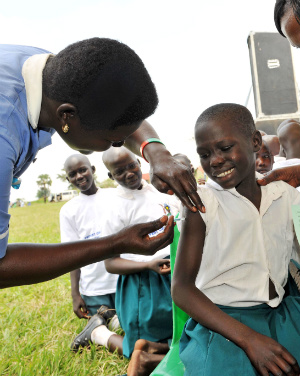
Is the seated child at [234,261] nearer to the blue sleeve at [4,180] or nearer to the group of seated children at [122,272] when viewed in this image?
the group of seated children at [122,272]

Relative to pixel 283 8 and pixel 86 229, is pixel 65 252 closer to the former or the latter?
pixel 283 8

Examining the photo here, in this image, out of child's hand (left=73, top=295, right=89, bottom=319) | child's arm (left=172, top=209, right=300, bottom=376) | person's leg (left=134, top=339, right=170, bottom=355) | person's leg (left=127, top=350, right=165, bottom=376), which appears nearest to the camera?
child's arm (left=172, top=209, right=300, bottom=376)

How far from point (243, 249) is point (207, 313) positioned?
294 millimetres

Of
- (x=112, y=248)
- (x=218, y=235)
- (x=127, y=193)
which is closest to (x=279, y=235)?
(x=218, y=235)

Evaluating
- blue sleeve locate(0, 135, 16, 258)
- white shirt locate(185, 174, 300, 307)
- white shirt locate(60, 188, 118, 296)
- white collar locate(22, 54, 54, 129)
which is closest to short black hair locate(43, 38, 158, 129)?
white collar locate(22, 54, 54, 129)

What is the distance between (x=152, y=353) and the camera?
78.3 inches

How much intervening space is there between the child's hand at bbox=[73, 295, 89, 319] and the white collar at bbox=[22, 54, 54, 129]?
A: 2146mm

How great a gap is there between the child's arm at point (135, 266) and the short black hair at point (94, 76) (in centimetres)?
111

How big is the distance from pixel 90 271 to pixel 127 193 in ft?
2.89

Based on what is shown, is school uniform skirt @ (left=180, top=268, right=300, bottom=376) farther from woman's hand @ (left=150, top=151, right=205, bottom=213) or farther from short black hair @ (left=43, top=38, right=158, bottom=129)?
short black hair @ (left=43, top=38, right=158, bottom=129)

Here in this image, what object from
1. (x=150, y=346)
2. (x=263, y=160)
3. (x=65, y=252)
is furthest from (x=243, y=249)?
(x=263, y=160)

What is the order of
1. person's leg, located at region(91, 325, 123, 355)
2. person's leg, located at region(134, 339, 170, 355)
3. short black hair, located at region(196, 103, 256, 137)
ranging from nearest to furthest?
1. short black hair, located at region(196, 103, 256, 137)
2. person's leg, located at region(134, 339, 170, 355)
3. person's leg, located at region(91, 325, 123, 355)

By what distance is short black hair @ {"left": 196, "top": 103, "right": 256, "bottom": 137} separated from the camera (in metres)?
1.54

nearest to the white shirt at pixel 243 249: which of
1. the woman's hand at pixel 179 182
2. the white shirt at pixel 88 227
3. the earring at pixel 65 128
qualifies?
the woman's hand at pixel 179 182
